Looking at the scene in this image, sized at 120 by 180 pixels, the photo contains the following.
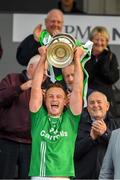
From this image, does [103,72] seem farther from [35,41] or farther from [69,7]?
[69,7]

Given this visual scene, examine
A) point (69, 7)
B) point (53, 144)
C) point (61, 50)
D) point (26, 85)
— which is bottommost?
point (53, 144)

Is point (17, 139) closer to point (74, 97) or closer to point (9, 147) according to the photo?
point (9, 147)

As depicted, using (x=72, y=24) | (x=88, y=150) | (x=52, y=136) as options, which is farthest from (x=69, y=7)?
(x=52, y=136)

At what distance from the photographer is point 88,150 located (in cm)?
926

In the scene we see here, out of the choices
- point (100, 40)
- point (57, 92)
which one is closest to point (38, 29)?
point (100, 40)

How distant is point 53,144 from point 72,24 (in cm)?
525

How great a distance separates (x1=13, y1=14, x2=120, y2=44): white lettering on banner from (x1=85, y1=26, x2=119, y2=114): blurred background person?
1.94 meters

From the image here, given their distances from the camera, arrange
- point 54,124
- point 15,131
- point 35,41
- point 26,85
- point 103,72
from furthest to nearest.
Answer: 1. point 103,72
2. point 35,41
3. point 15,131
4. point 26,85
5. point 54,124

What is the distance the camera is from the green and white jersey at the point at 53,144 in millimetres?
7645

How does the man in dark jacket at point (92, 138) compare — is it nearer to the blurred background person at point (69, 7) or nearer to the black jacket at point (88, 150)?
the black jacket at point (88, 150)

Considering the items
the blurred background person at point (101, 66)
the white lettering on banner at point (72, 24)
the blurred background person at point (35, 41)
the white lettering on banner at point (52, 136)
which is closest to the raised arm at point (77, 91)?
the white lettering on banner at point (52, 136)

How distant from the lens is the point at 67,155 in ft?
25.3

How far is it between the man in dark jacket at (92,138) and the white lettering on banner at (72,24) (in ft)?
11.2

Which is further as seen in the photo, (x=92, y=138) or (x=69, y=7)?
(x=69, y=7)
